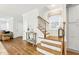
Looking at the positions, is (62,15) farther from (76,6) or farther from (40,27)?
(40,27)

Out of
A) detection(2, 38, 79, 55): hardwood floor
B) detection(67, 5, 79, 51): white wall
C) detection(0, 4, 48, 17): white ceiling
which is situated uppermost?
detection(0, 4, 48, 17): white ceiling

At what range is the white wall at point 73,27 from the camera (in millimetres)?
2018

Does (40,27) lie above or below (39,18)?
below

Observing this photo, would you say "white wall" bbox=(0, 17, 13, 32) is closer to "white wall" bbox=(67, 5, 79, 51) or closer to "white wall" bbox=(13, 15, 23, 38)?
"white wall" bbox=(13, 15, 23, 38)

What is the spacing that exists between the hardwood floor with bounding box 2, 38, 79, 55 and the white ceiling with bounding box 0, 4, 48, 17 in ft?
1.48

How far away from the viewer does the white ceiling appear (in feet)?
6.53

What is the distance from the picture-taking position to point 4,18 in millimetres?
1990

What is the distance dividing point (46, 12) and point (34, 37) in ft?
1.54

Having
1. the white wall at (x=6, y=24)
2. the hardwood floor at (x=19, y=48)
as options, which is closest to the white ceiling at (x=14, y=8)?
the white wall at (x=6, y=24)

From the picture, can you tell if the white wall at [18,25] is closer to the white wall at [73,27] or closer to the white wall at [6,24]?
the white wall at [6,24]

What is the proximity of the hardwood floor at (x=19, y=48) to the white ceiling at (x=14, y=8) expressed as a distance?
451 mm

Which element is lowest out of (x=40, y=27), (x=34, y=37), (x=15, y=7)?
(x=34, y=37)

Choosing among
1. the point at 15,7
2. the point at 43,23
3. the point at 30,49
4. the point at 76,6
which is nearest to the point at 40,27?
the point at 43,23

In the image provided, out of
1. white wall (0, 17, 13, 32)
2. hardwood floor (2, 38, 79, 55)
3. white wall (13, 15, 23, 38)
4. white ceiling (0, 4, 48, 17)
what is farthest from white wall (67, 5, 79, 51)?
white wall (0, 17, 13, 32)
